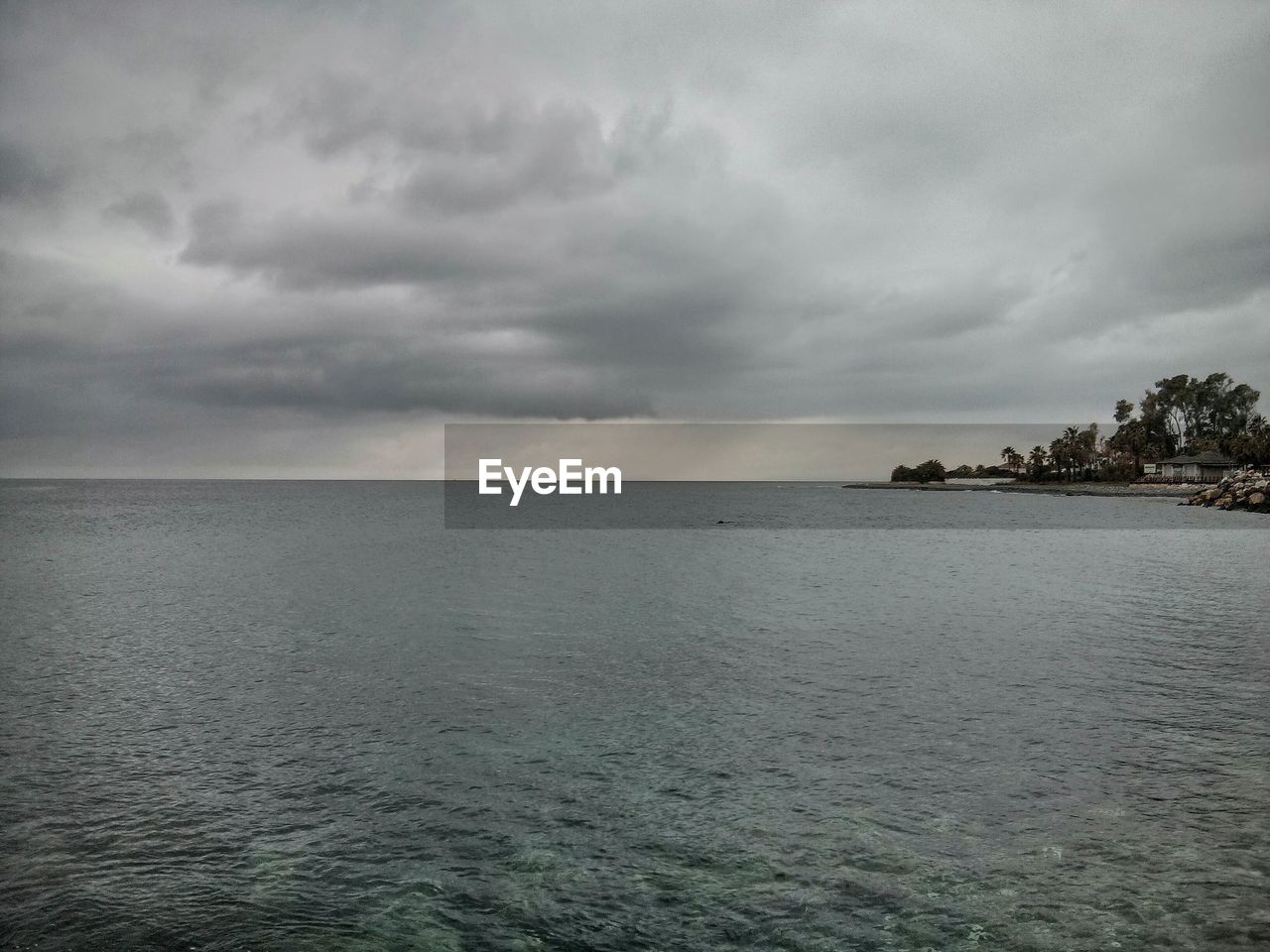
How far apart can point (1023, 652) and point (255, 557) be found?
2645 inches

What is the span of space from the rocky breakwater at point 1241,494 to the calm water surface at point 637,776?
353ft

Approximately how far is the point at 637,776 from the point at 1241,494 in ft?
516

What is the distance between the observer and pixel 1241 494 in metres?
138

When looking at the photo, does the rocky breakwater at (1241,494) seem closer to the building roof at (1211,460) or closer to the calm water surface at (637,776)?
the building roof at (1211,460)

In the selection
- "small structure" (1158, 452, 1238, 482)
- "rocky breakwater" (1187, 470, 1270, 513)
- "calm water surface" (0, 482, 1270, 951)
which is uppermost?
"small structure" (1158, 452, 1238, 482)

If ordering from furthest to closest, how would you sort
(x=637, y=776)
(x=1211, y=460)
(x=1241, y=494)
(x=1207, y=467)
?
(x=1207, y=467) < (x=1211, y=460) < (x=1241, y=494) < (x=637, y=776)

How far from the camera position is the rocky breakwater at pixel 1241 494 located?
13038 centimetres

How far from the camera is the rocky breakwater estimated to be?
428 feet

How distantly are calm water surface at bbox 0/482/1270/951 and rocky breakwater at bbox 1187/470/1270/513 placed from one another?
4240 inches

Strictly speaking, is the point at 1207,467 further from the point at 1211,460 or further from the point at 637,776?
the point at 637,776

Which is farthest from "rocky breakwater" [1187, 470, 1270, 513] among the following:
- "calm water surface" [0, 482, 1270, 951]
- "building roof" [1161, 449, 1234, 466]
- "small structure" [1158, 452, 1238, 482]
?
"calm water surface" [0, 482, 1270, 951]

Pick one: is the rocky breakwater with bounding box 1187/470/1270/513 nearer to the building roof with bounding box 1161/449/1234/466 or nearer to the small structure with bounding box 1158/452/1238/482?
the building roof with bounding box 1161/449/1234/466

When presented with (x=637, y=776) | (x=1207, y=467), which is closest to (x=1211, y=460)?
(x=1207, y=467)

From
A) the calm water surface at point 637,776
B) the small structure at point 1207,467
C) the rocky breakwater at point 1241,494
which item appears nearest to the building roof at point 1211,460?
the small structure at point 1207,467
